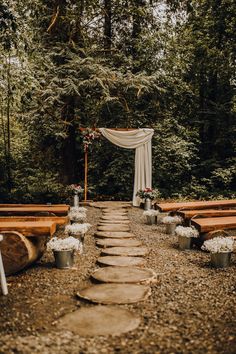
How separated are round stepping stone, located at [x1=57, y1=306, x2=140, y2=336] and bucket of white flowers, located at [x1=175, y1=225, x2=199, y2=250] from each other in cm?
229

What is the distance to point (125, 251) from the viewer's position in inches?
169

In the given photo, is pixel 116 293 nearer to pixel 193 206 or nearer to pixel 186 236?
pixel 186 236

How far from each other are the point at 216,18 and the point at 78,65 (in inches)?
239

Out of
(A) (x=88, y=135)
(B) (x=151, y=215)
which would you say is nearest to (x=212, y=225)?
(B) (x=151, y=215)

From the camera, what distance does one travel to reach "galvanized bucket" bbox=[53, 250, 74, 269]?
3680 mm

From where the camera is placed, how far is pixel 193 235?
4.63m

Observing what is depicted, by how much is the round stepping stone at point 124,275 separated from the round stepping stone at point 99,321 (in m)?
0.61

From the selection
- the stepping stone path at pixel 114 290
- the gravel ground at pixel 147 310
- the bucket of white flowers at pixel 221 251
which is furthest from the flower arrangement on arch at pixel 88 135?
the bucket of white flowers at pixel 221 251

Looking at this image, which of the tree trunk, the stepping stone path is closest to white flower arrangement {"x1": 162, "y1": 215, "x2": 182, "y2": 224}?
the stepping stone path

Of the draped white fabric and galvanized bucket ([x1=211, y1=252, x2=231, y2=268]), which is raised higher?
the draped white fabric

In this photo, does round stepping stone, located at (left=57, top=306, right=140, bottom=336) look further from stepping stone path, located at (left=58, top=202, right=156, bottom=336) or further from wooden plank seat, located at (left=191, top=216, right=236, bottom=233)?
wooden plank seat, located at (left=191, top=216, right=236, bottom=233)

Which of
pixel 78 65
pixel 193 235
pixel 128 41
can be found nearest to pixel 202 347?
pixel 193 235

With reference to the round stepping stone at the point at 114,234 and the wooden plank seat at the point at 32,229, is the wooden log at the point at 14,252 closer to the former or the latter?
the wooden plank seat at the point at 32,229

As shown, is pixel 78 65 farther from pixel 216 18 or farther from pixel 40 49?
pixel 216 18
